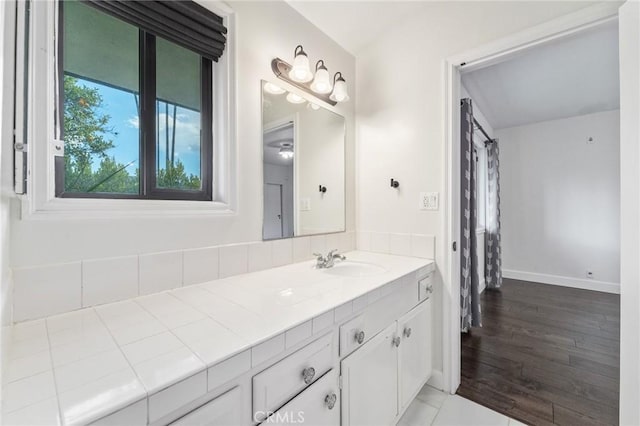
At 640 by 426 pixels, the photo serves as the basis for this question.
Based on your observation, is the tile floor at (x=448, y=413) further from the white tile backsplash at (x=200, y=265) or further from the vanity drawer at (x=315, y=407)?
the white tile backsplash at (x=200, y=265)

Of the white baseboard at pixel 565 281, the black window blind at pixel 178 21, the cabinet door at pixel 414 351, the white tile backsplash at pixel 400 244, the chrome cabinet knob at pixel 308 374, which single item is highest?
the black window blind at pixel 178 21

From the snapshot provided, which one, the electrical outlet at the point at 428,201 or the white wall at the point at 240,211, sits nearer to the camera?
the white wall at the point at 240,211

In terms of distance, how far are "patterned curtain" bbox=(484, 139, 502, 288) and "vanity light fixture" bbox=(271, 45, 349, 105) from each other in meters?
2.92

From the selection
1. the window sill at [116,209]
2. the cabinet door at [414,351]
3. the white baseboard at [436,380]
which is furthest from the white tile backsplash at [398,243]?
the window sill at [116,209]

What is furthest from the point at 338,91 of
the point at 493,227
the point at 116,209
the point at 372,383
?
the point at 493,227

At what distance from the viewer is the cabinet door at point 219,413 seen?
576 mm

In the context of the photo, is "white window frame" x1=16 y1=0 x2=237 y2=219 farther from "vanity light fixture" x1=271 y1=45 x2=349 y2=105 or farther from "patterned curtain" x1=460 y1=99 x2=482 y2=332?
"patterned curtain" x1=460 y1=99 x2=482 y2=332

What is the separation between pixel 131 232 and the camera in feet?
3.26

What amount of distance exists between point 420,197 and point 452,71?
780mm

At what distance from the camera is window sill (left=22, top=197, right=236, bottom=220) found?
0.81 meters

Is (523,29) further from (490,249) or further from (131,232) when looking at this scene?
(490,249)

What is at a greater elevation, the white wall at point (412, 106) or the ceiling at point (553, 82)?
the ceiling at point (553, 82)

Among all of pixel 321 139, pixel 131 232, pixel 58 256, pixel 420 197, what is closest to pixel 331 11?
pixel 321 139

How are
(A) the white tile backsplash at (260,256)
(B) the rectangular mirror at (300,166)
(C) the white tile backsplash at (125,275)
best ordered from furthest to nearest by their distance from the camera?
(B) the rectangular mirror at (300,166), (A) the white tile backsplash at (260,256), (C) the white tile backsplash at (125,275)
